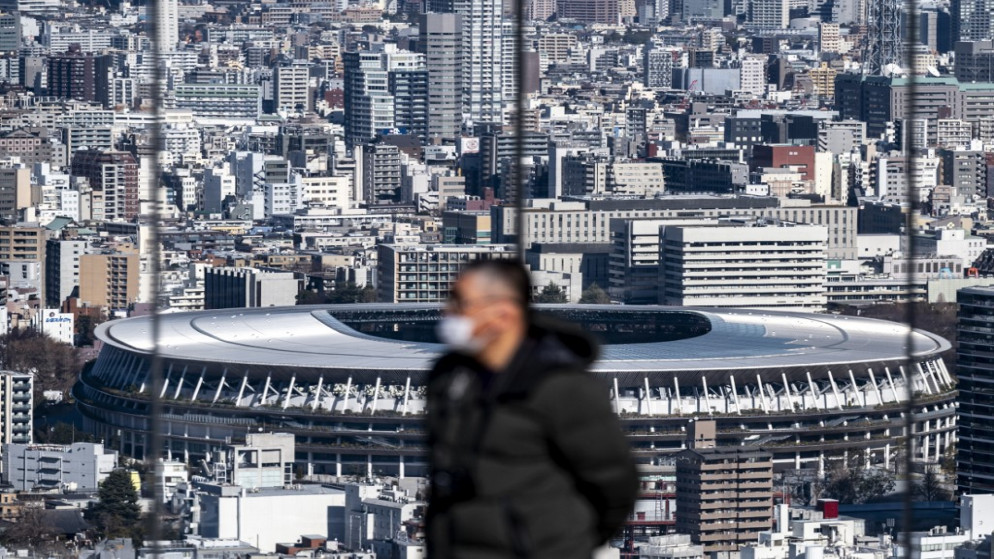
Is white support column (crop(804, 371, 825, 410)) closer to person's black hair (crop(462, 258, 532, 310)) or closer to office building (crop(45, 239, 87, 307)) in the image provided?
office building (crop(45, 239, 87, 307))

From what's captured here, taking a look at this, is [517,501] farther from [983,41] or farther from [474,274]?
[983,41]

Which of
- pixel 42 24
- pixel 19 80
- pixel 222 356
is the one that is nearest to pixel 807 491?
pixel 222 356

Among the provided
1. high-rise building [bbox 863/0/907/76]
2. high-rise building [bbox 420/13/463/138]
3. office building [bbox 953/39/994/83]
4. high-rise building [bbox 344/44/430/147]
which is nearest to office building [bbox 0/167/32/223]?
high-rise building [bbox 344/44/430/147]

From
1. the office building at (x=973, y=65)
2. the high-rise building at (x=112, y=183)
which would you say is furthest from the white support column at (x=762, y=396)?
the office building at (x=973, y=65)

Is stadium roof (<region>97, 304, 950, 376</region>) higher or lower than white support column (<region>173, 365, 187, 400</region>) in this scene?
higher

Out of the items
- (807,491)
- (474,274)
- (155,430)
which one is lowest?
(807,491)

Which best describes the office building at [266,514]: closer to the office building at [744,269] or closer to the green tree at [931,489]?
the green tree at [931,489]
